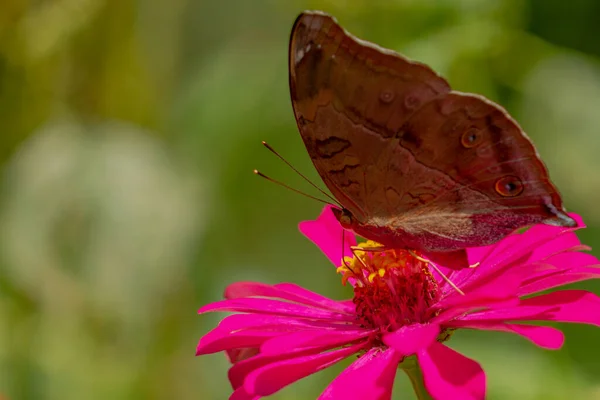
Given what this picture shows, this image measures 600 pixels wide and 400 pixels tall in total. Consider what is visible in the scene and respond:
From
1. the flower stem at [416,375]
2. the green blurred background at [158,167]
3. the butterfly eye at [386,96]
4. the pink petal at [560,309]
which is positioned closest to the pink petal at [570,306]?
the pink petal at [560,309]

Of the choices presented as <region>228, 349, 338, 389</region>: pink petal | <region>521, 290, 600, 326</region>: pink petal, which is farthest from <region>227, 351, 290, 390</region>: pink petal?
<region>521, 290, 600, 326</region>: pink petal

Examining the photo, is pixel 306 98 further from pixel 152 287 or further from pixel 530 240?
pixel 152 287

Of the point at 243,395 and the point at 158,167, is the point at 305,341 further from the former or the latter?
the point at 158,167

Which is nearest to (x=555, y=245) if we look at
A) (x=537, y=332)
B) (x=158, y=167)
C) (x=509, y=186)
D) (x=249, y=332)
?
(x=509, y=186)

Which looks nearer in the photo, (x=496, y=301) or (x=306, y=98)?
(x=496, y=301)

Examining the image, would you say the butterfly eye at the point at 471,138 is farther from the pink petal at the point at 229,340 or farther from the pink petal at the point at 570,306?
the pink petal at the point at 229,340

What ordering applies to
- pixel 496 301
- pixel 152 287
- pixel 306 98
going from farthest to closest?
pixel 152 287, pixel 306 98, pixel 496 301

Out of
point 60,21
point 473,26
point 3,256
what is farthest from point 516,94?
→ point 3,256
